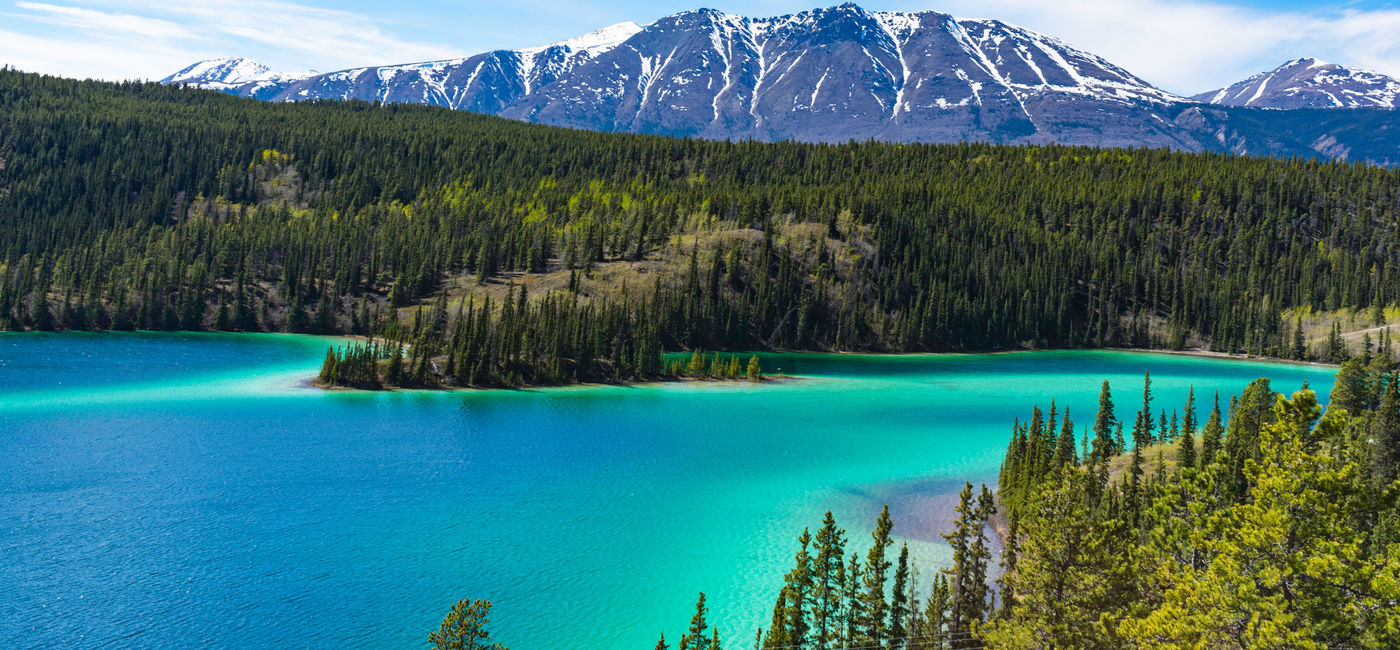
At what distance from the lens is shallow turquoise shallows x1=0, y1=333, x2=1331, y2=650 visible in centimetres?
3512

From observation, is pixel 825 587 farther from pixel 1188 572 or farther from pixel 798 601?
pixel 1188 572

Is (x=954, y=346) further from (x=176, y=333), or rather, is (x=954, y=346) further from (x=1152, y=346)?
(x=176, y=333)

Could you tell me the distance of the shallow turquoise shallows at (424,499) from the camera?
3512 centimetres

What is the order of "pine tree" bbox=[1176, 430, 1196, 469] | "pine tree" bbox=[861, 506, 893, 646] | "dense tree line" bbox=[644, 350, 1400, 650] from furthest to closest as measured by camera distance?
"pine tree" bbox=[1176, 430, 1196, 469] → "pine tree" bbox=[861, 506, 893, 646] → "dense tree line" bbox=[644, 350, 1400, 650]

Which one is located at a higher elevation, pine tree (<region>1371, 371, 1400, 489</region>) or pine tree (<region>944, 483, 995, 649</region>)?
pine tree (<region>1371, 371, 1400, 489</region>)

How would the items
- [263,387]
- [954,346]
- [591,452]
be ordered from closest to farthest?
[591,452], [263,387], [954,346]

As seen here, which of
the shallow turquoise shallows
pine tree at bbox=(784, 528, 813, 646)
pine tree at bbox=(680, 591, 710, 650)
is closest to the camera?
pine tree at bbox=(680, 591, 710, 650)

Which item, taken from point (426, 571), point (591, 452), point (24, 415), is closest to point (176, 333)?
point (24, 415)

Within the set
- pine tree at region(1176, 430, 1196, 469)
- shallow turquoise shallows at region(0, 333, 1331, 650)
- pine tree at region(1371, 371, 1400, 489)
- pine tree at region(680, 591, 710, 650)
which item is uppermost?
pine tree at region(1371, 371, 1400, 489)

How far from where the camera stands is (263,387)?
97.8 meters

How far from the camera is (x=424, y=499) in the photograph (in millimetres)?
53250

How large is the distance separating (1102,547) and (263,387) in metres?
95.2

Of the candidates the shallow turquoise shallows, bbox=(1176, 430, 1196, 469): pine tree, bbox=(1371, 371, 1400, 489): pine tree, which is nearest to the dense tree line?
bbox=(1371, 371, 1400, 489): pine tree

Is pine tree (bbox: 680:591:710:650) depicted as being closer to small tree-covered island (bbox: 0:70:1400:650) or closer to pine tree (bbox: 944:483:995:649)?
small tree-covered island (bbox: 0:70:1400:650)
